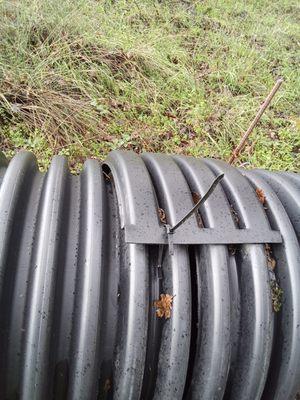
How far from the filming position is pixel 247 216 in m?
1.41

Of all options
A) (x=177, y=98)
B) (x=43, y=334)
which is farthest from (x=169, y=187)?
(x=177, y=98)

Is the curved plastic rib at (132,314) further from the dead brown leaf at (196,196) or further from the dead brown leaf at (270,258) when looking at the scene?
the dead brown leaf at (270,258)

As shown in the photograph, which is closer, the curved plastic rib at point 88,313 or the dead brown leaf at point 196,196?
the curved plastic rib at point 88,313

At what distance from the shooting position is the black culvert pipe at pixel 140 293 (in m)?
1.14

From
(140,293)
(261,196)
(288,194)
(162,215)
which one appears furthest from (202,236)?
(288,194)

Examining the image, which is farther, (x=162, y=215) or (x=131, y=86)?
(x=131, y=86)

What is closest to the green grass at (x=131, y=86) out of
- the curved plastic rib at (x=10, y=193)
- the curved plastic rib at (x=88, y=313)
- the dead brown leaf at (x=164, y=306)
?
Result: the curved plastic rib at (x=10, y=193)

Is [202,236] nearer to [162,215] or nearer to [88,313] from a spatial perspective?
[162,215]

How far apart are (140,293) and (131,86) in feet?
9.80

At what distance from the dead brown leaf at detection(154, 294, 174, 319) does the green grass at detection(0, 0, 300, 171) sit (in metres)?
2.22

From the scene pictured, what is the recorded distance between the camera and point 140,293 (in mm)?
→ 1185

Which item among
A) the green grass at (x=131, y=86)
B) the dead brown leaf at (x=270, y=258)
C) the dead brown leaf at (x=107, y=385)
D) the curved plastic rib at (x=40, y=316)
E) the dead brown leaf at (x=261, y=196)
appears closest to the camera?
the curved plastic rib at (x=40, y=316)

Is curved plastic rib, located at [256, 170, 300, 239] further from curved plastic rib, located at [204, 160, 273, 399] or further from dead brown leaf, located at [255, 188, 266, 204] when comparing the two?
curved plastic rib, located at [204, 160, 273, 399]

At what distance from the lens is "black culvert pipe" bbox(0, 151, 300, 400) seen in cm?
114
